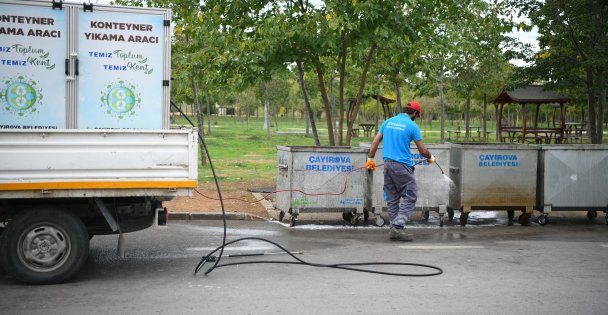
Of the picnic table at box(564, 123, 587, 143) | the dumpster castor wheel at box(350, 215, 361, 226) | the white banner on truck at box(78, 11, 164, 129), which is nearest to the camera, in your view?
the white banner on truck at box(78, 11, 164, 129)

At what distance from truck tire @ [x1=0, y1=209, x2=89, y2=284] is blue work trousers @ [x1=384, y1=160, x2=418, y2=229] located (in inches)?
170

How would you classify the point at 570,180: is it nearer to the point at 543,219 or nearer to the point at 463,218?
the point at 543,219

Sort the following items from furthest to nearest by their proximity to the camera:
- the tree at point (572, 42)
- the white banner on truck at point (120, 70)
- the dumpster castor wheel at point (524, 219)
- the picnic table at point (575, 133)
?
the picnic table at point (575, 133) < the tree at point (572, 42) < the dumpster castor wheel at point (524, 219) < the white banner on truck at point (120, 70)

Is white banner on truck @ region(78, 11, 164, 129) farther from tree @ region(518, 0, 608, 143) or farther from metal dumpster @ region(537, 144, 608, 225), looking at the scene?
tree @ region(518, 0, 608, 143)

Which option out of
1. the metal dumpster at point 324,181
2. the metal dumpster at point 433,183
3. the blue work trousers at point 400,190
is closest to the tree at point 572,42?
the metal dumpster at point 433,183

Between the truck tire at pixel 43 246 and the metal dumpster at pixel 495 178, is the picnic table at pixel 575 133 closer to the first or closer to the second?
the metal dumpster at pixel 495 178

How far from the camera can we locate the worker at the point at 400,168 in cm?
948

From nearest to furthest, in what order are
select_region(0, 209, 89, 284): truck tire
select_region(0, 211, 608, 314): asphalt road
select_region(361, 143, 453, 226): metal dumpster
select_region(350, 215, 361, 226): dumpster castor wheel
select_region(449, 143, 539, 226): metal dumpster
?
select_region(0, 211, 608, 314): asphalt road
select_region(0, 209, 89, 284): truck tire
select_region(350, 215, 361, 226): dumpster castor wheel
select_region(361, 143, 453, 226): metal dumpster
select_region(449, 143, 539, 226): metal dumpster

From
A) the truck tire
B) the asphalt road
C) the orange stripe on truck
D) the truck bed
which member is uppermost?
the truck bed

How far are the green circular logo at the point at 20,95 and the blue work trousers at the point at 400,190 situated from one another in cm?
466

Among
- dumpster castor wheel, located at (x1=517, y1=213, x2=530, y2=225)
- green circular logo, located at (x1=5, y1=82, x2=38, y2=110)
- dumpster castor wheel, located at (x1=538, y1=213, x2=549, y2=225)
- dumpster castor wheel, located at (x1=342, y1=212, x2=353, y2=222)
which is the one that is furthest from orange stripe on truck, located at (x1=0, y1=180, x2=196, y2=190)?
dumpster castor wheel, located at (x1=538, y1=213, x2=549, y2=225)

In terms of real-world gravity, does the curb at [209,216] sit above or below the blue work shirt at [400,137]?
below

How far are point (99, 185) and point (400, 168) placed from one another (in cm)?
424

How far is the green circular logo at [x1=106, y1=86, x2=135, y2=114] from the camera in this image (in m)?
7.28
